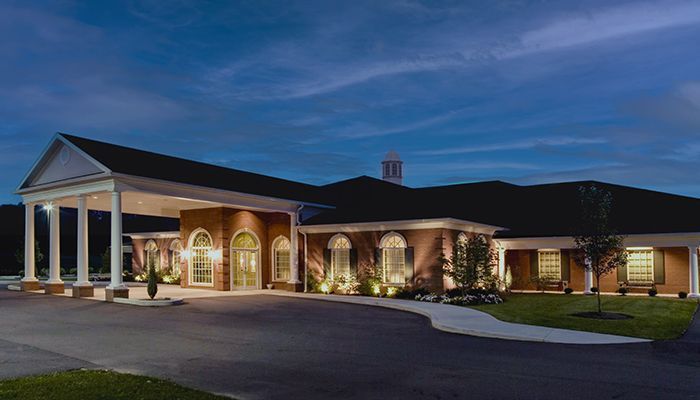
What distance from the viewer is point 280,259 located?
30.4 meters

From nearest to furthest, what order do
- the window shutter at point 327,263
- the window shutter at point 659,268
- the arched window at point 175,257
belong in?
the window shutter at point 659,268
the window shutter at point 327,263
the arched window at point 175,257

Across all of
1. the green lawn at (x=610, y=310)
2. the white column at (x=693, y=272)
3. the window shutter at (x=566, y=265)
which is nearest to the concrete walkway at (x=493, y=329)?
the green lawn at (x=610, y=310)

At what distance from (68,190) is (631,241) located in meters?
24.5

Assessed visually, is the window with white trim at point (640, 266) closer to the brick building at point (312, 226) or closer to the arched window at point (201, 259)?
the brick building at point (312, 226)

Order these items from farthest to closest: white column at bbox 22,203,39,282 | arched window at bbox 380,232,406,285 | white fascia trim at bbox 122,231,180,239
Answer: white fascia trim at bbox 122,231,180,239 → white column at bbox 22,203,39,282 → arched window at bbox 380,232,406,285

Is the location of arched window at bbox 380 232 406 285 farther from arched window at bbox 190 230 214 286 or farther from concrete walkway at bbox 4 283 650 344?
arched window at bbox 190 230 214 286

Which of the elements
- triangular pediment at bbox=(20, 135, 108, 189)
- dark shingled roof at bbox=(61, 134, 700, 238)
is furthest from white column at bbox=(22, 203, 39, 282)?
dark shingled roof at bbox=(61, 134, 700, 238)

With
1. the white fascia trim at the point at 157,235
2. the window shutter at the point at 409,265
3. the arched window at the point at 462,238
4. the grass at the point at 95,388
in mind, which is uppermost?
the white fascia trim at the point at 157,235

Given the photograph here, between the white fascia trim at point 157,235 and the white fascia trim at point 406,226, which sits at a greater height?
the white fascia trim at point 406,226

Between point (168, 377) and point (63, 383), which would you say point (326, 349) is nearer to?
point (168, 377)

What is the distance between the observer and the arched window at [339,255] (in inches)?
1068

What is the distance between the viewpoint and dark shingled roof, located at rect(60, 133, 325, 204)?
23406 mm

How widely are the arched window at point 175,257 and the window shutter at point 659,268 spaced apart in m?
25.2

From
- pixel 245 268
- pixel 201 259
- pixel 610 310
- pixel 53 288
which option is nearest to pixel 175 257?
pixel 201 259
